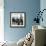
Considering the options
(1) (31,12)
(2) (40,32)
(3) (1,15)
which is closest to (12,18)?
(3) (1,15)

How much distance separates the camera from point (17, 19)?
596cm

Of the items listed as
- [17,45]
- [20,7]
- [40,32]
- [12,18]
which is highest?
[20,7]

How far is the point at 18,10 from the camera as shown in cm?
595

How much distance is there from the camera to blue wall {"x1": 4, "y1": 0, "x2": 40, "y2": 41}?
19.4 ft

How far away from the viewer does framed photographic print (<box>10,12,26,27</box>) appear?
5.95 m

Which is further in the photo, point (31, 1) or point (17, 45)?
point (31, 1)

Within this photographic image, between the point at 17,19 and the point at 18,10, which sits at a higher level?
the point at 18,10

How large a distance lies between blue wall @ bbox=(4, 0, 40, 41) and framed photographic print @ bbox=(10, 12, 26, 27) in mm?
127

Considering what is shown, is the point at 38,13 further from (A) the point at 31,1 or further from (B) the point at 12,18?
(B) the point at 12,18

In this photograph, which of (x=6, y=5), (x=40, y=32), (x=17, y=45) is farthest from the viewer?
(x=6, y=5)

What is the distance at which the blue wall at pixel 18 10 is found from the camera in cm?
591

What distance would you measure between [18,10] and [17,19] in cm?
38

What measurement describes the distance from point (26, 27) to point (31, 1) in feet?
3.68

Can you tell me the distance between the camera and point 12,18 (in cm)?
596
